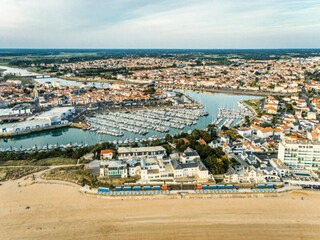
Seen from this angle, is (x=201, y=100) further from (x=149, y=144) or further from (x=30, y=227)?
(x=30, y=227)

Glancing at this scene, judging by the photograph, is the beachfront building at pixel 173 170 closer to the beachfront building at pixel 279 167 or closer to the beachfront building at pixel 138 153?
the beachfront building at pixel 138 153

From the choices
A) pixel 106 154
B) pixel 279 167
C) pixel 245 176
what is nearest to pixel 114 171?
pixel 106 154

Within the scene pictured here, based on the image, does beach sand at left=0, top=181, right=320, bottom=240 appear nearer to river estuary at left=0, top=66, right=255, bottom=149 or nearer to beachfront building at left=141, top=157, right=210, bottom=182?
beachfront building at left=141, top=157, right=210, bottom=182

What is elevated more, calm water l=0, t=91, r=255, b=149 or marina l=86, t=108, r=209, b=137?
marina l=86, t=108, r=209, b=137

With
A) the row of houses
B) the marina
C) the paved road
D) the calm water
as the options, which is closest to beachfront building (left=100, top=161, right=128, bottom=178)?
the row of houses

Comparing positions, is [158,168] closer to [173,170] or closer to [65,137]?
[173,170]

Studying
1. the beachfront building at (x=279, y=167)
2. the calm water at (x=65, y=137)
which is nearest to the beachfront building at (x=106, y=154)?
the calm water at (x=65, y=137)
